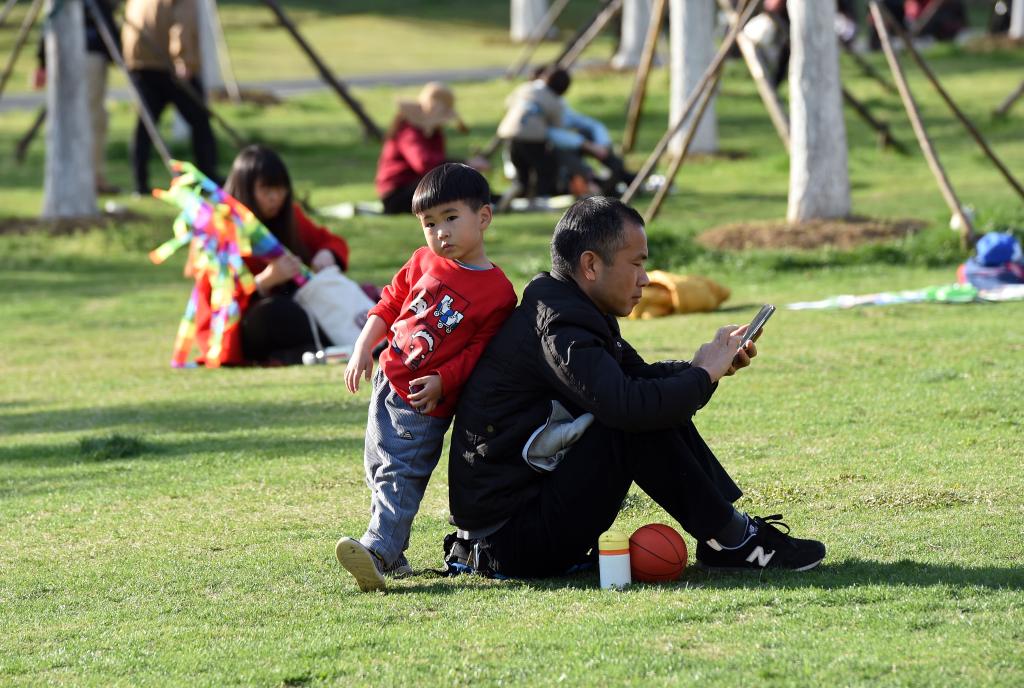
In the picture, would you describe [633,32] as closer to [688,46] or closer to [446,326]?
[688,46]

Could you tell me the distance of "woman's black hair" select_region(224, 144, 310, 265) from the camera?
31.0 ft

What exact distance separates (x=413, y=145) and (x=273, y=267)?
615 cm

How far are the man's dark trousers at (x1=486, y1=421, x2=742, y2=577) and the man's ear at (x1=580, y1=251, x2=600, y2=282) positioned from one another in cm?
45

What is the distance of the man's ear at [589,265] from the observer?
4957 mm

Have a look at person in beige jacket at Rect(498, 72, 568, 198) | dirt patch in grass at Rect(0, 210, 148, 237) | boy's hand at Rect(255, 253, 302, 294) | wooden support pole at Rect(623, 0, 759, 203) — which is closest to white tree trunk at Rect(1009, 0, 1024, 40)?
person in beige jacket at Rect(498, 72, 568, 198)

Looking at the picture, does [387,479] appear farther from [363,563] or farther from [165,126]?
[165,126]

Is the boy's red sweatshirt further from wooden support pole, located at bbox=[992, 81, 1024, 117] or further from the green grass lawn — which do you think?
wooden support pole, located at bbox=[992, 81, 1024, 117]

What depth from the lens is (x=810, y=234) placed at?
13250 mm

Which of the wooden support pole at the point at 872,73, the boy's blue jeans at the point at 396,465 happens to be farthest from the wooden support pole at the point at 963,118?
the boy's blue jeans at the point at 396,465

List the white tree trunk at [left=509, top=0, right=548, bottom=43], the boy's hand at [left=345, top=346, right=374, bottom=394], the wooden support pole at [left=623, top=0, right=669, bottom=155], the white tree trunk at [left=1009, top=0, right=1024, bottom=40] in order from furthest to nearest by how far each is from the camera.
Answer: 1. the white tree trunk at [left=509, top=0, right=548, bottom=43]
2. the white tree trunk at [left=1009, top=0, right=1024, bottom=40]
3. the wooden support pole at [left=623, top=0, right=669, bottom=155]
4. the boy's hand at [left=345, top=346, right=374, bottom=394]

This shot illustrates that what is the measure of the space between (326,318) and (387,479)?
183 inches

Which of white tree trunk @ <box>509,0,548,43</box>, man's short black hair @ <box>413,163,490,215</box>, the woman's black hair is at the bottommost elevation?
white tree trunk @ <box>509,0,548,43</box>

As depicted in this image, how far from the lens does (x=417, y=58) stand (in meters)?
34.5

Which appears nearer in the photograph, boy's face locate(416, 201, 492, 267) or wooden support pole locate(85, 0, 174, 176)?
boy's face locate(416, 201, 492, 267)
